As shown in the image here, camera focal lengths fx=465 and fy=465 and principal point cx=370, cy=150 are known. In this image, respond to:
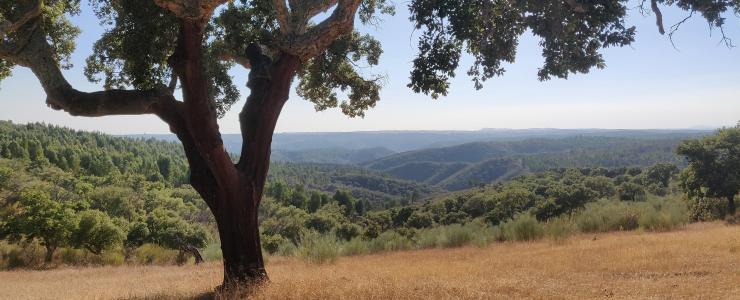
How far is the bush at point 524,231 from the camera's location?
1755cm

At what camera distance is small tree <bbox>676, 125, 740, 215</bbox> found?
22734 mm

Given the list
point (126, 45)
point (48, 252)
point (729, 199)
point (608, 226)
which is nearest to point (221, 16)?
point (126, 45)

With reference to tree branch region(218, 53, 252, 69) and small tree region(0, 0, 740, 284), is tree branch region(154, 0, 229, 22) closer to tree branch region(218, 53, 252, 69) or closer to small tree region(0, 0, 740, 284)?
small tree region(0, 0, 740, 284)

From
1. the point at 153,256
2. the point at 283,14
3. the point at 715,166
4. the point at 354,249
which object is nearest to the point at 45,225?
the point at 153,256

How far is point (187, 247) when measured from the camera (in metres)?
18.6

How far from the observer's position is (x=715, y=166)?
23.2 m

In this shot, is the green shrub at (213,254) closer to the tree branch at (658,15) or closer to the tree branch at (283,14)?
the tree branch at (283,14)

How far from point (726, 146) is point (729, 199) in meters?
2.71

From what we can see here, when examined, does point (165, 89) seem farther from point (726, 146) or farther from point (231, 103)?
point (726, 146)

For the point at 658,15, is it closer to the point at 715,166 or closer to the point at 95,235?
the point at 715,166

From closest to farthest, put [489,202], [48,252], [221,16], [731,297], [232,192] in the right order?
1. [731,297]
2. [232,192]
3. [221,16]
4. [48,252]
5. [489,202]

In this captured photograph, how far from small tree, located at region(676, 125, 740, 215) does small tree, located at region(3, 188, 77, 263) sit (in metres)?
31.5

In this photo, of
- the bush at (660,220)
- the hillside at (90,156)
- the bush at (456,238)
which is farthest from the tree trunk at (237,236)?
the hillside at (90,156)

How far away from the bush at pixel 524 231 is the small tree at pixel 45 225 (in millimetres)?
20269
